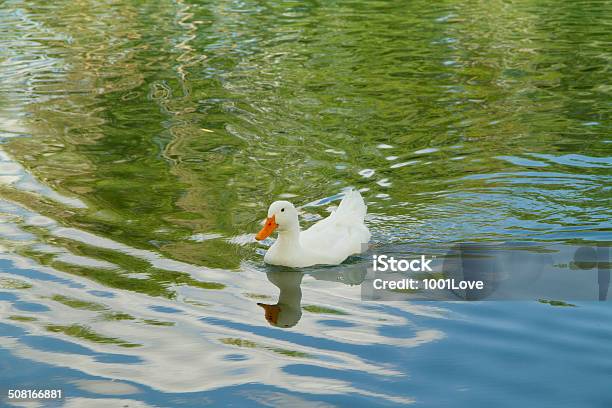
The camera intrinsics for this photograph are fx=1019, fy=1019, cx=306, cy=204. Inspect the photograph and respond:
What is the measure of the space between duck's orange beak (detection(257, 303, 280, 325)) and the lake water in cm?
10

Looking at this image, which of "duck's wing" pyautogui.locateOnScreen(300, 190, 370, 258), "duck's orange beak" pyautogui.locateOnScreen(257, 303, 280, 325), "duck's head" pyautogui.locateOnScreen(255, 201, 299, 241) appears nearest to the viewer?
"duck's orange beak" pyautogui.locateOnScreen(257, 303, 280, 325)

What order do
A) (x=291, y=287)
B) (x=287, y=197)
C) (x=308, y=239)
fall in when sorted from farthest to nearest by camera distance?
(x=287, y=197)
(x=308, y=239)
(x=291, y=287)

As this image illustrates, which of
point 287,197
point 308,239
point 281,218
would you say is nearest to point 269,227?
point 281,218

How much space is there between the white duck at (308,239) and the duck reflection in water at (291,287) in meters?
0.13

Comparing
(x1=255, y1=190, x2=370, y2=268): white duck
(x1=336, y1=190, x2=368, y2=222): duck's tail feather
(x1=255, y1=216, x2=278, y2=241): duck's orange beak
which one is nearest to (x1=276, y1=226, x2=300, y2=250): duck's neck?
(x1=255, y1=190, x2=370, y2=268): white duck

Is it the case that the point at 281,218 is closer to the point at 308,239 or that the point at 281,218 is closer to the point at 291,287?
the point at 308,239

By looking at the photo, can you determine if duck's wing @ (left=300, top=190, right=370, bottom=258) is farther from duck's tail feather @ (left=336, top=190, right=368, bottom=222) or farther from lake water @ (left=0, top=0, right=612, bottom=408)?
lake water @ (left=0, top=0, right=612, bottom=408)

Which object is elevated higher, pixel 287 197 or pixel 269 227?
pixel 287 197

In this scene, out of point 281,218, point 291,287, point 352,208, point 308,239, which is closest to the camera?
point 291,287

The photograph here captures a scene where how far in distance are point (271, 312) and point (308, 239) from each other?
140 centimetres

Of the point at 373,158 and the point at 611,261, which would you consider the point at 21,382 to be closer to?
the point at 611,261

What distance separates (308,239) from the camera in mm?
10414

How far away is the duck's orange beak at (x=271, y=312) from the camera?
9.04 meters

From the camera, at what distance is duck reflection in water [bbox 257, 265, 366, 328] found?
9.09m
